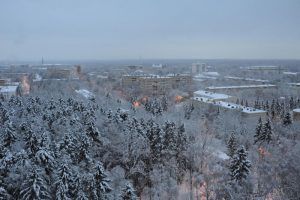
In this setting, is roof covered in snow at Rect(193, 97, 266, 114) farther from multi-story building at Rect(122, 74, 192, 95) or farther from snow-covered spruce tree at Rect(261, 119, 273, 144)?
multi-story building at Rect(122, 74, 192, 95)

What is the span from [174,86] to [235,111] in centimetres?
3953

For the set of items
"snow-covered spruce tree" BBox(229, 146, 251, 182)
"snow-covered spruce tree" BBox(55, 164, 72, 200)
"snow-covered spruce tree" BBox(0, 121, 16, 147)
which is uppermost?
"snow-covered spruce tree" BBox(0, 121, 16, 147)

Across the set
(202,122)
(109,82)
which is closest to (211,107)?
(202,122)

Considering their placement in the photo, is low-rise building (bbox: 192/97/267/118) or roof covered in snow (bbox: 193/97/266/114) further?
roof covered in snow (bbox: 193/97/266/114)

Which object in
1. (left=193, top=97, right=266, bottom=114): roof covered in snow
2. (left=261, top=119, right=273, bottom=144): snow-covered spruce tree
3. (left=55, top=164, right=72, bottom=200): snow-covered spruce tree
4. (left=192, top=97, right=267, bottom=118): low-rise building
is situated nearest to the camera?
(left=55, top=164, right=72, bottom=200): snow-covered spruce tree

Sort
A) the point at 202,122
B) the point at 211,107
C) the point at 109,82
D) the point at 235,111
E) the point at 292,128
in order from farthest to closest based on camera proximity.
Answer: the point at 109,82, the point at 211,107, the point at 235,111, the point at 202,122, the point at 292,128

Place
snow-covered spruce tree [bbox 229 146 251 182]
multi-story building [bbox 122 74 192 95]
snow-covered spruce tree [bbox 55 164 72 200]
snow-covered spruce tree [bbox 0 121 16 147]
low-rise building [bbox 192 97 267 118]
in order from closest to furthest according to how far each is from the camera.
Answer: snow-covered spruce tree [bbox 55 164 72 200] < snow-covered spruce tree [bbox 0 121 16 147] < snow-covered spruce tree [bbox 229 146 251 182] < low-rise building [bbox 192 97 267 118] < multi-story building [bbox 122 74 192 95]

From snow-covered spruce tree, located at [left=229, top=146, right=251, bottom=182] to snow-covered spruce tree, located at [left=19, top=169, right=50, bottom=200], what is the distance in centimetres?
1248

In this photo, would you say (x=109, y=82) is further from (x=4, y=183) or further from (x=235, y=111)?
(x=4, y=183)

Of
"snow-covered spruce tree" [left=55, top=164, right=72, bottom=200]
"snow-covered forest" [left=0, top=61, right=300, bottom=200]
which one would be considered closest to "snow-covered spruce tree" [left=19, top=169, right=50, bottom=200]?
"snow-covered forest" [left=0, top=61, right=300, bottom=200]

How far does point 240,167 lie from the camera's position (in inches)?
925

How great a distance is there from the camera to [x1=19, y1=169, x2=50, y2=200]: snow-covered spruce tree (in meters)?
16.9

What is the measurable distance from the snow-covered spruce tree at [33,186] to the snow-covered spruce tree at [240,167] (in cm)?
1248

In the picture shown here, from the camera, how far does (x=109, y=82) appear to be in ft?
310
